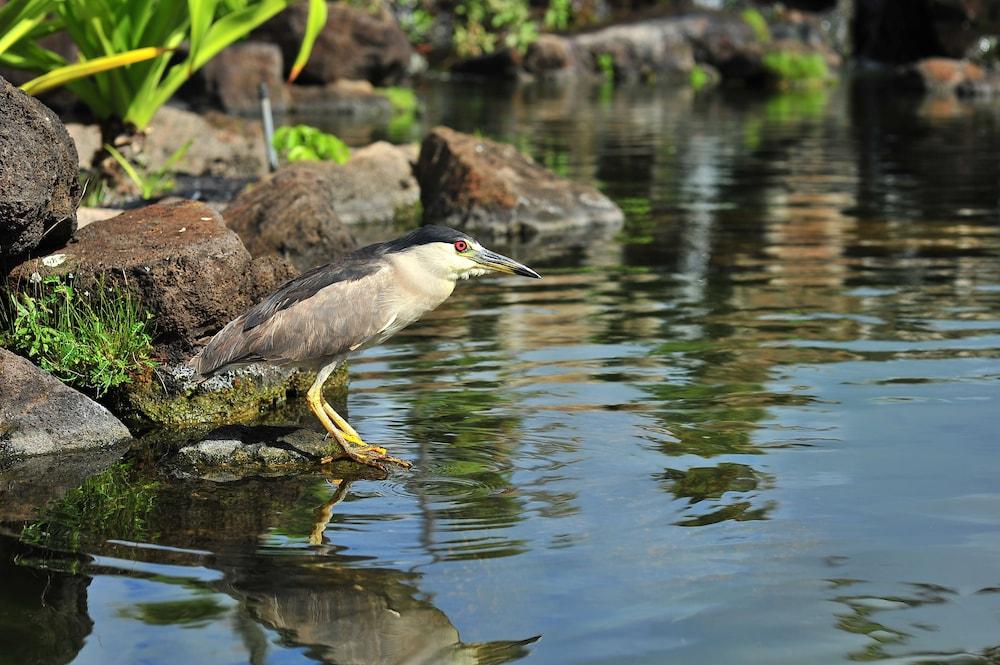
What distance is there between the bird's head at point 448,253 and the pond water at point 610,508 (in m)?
0.87

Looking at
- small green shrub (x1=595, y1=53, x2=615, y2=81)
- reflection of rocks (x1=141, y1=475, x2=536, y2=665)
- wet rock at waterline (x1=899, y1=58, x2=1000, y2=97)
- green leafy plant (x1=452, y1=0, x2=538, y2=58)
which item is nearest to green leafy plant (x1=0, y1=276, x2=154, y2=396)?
reflection of rocks (x1=141, y1=475, x2=536, y2=665)

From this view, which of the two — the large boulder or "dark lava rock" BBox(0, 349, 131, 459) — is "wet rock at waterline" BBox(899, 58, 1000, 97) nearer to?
the large boulder

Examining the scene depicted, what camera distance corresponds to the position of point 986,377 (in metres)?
8.23

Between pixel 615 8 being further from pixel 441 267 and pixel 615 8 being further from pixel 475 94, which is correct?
pixel 441 267

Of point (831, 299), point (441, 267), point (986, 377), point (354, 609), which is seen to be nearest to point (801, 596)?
point (354, 609)

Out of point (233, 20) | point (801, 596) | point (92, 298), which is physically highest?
point (233, 20)

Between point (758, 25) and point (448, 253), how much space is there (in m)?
35.0

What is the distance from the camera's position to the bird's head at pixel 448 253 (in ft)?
22.7

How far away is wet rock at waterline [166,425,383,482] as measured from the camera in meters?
6.80

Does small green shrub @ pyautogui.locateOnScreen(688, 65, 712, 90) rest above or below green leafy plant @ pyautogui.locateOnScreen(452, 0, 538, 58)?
below

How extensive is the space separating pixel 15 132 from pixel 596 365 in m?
3.58

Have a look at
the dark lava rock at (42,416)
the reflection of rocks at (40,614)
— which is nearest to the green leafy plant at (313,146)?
the dark lava rock at (42,416)

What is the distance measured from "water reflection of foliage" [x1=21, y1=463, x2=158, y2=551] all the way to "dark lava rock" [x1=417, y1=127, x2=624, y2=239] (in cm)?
802

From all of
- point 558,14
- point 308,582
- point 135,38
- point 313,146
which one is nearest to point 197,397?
point 308,582
